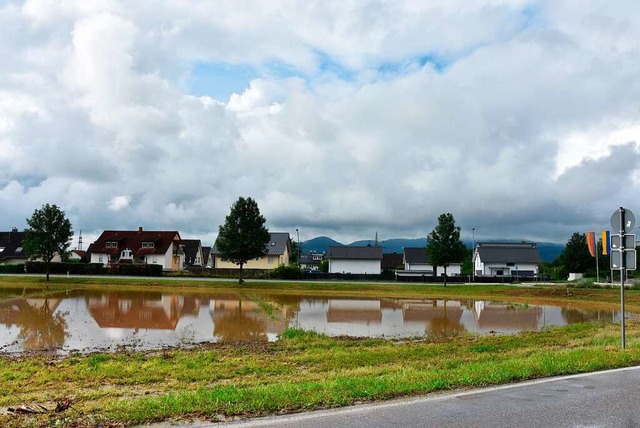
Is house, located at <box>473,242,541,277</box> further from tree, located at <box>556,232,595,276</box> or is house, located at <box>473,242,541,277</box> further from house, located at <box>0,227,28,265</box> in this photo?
house, located at <box>0,227,28,265</box>

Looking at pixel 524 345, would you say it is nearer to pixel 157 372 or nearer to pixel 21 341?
pixel 157 372

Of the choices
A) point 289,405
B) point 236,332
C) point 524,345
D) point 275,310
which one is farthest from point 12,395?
point 275,310

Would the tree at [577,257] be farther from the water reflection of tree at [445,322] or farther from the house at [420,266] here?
the water reflection of tree at [445,322]

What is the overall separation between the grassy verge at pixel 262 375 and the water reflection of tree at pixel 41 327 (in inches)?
137

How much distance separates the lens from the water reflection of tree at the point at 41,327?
16.7 metres

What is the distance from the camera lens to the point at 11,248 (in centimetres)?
9475

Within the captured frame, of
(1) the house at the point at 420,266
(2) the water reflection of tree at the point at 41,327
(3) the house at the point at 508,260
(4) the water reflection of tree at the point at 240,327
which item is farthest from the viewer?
(1) the house at the point at 420,266

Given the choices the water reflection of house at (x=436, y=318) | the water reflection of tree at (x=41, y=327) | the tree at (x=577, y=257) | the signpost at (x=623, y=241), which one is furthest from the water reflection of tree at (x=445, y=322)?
the tree at (x=577, y=257)

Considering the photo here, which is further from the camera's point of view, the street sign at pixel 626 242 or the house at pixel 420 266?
the house at pixel 420 266

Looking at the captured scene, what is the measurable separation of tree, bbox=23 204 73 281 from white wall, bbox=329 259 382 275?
146ft

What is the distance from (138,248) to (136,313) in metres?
63.7

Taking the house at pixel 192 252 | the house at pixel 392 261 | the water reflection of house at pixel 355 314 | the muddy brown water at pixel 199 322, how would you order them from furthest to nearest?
the house at pixel 392 261
the house at pixel 192 252
the water reflection of house at pixel 355 314
the muddy brown water at pixel 199 322

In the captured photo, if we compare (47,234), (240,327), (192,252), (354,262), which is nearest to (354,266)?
(354,262)

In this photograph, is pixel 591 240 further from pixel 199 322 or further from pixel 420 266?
pixel 199 322
